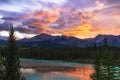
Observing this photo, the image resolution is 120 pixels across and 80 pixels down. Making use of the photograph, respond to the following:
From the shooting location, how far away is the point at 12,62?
92.3 ft

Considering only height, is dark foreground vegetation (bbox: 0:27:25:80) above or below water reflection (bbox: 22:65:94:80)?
above

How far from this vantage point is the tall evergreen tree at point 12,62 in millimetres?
27816

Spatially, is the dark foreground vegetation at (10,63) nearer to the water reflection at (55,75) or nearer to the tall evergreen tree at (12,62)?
the tall evergreen tree at (12,62)

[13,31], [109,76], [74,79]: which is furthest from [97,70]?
[74,79]

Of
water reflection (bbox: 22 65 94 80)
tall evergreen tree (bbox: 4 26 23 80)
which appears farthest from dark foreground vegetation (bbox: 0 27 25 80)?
water reflection (bbox: 22 65 94 80)

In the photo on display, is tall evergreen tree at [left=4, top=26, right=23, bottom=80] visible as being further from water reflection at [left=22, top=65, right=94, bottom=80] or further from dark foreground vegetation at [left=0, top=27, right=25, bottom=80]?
water reflection at [left=22, top=65, right=94, bottom=80]

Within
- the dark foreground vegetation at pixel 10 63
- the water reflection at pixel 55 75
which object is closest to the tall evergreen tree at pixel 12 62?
the dark foreground vegetation at pixel 10 63

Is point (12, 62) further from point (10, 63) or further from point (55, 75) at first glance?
point (55, 75)

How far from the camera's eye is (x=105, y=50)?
33.4m

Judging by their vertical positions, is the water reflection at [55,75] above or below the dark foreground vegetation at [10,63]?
below

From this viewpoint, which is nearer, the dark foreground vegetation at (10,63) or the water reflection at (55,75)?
the dark foreground vegetation at (10,63)

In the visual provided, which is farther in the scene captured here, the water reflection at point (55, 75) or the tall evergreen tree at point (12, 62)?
the water reflection at point (55, 75)

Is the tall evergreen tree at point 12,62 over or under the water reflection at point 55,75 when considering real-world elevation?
over

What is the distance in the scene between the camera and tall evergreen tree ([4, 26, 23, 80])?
27.8 metres
